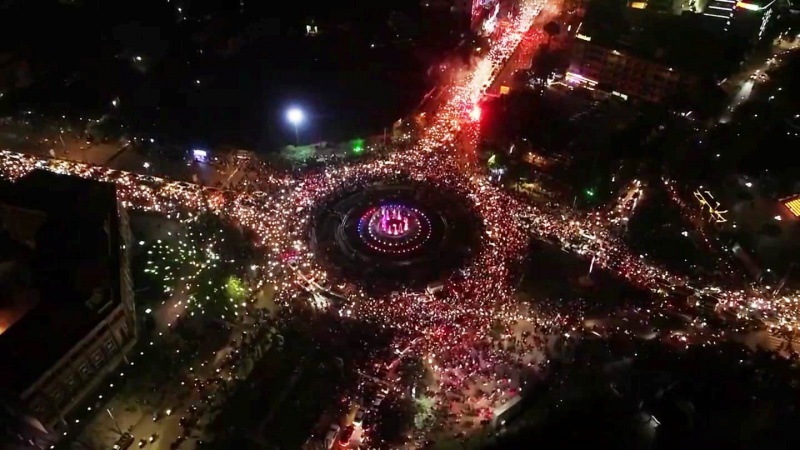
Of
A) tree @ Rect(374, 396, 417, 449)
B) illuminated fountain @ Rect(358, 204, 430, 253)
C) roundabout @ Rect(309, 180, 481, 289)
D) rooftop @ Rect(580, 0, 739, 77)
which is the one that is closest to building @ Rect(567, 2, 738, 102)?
rooftop @ Rect(580, 0, 739, 77)

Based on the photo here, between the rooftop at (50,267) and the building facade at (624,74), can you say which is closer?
the rooftop at (50,267)

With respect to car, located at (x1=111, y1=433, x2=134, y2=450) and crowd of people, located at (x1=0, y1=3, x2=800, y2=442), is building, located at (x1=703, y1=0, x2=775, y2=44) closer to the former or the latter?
crowd of people, located at (x1=0, y1=3, x2=800, y2=442)

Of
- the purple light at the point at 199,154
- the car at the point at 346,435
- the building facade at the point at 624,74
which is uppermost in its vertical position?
the building facade at the point at 624,74

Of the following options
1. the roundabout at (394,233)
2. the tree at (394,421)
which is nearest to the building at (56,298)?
the roundabout at (394,233)

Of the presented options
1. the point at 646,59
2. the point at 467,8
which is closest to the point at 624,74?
the point at 646,59

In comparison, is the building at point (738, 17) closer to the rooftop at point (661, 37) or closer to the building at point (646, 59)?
the rooftop at point (661, 37)

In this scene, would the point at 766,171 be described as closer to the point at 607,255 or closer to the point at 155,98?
the point at 607,255
